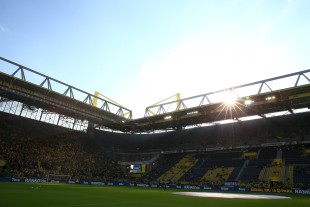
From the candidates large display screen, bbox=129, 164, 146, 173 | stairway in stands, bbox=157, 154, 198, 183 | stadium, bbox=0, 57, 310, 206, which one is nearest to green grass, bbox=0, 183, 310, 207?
stadium, bbox=0, 57, 310, 206

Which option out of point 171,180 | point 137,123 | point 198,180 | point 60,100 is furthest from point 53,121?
point 198,180

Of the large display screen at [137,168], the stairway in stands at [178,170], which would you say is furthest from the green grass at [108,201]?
the large display screen at [137,168]

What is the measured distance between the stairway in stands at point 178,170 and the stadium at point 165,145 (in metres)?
0.26

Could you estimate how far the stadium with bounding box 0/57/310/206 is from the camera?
44.1m

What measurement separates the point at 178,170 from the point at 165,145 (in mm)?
12636

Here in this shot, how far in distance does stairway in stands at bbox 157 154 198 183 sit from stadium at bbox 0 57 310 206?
26 centimetres

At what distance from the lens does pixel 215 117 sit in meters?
56.3

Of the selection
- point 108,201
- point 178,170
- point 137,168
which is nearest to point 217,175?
point 178,170

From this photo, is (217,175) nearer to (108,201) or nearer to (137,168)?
(137,168)

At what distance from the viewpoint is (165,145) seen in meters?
71.5

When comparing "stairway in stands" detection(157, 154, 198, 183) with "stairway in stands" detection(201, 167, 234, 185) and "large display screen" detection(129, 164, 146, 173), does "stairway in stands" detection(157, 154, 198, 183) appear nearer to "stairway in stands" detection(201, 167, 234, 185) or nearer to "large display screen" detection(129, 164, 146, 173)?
"stairway in stands" detection(201, 167, 234, 185)

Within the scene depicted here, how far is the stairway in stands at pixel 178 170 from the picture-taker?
57188 millimetres

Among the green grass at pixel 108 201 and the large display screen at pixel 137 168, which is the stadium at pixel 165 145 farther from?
the green grass at pixel 108 201

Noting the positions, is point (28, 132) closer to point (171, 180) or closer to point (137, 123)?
point (137, 123)
